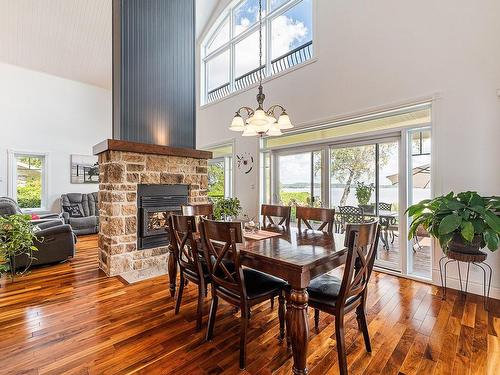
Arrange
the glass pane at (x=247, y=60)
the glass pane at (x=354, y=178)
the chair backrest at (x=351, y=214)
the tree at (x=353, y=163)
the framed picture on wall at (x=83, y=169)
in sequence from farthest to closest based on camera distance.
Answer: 1. the framed picture on wall at (x=83, y=169)
2. the glass pane at (x=247, y=60)
3. the chair backrest at (x=351, y=214)
4. the glass pane at (x=354, y=178)
5. the tree at (x=353, y=163)

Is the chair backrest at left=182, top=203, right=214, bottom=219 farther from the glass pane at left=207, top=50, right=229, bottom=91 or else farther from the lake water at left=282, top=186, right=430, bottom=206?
the glass pane at left=207, top=50, right=229, bottom=91

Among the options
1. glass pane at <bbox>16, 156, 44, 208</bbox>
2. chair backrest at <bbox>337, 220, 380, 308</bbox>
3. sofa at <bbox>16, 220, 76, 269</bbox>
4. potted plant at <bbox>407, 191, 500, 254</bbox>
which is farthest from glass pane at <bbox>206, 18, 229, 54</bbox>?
chair backrest at <bbox>337, 220, 380, 308</bbox>

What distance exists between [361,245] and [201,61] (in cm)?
700

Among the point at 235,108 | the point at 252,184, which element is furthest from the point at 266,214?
the point at 235,108

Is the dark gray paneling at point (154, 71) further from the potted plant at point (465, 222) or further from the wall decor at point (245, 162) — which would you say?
the potted plant at point (465, 222)

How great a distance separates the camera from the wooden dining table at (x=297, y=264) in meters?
1.50

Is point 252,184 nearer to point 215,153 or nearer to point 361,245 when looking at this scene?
point 215,153

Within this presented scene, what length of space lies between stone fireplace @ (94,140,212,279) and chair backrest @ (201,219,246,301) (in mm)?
1840

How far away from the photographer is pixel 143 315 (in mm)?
2332

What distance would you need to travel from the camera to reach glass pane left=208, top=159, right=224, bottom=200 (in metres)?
6.54

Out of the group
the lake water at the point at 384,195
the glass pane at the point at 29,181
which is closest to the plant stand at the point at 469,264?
the lake water at the point at 384,195

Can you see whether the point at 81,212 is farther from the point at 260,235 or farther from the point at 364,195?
the point at 364,195

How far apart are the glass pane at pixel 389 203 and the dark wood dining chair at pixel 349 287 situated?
206 centimetres

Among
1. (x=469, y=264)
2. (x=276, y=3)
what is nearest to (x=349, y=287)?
(x=469, y=264)
